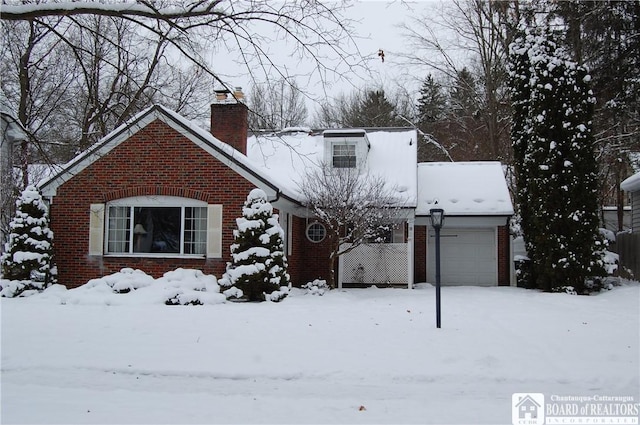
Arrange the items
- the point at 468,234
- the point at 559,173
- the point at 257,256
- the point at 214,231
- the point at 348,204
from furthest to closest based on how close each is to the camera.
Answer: the point at 468,234 < the point at 559,173 < the point at 348,204 < the point at 214,231 < the point at 257,256

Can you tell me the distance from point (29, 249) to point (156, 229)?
291 centimetres

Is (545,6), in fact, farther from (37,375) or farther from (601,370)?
(37,375)

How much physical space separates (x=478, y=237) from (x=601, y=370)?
11530mm

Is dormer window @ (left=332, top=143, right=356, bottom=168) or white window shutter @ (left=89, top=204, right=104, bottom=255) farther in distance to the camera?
dormer window @ (left=332, top=143, right=356, bottom=168)

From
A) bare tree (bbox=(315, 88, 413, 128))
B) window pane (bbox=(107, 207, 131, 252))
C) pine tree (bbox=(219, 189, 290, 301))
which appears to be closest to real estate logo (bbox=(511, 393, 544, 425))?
pine tree (bbox=(219, 189, 290, 301))

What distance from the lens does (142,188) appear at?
1397cm

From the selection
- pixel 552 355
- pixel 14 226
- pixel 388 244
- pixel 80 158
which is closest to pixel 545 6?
pixel 388 244

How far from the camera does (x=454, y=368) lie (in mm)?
6832

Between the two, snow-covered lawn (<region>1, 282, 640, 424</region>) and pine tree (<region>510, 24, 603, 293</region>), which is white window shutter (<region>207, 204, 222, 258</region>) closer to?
snow-covered lawn (<region>1, 282, 640, 424</region>)

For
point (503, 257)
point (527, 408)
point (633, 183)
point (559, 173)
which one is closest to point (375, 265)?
point (503, 257)

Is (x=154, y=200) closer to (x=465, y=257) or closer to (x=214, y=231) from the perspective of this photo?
(x=214, y=231)

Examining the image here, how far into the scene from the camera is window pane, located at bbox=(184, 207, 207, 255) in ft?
45.4

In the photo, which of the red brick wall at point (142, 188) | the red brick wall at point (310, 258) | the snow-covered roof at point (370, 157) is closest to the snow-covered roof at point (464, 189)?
the snow-covered roof at point (370, 157)

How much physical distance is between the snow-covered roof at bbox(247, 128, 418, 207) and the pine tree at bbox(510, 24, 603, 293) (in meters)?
3.52
